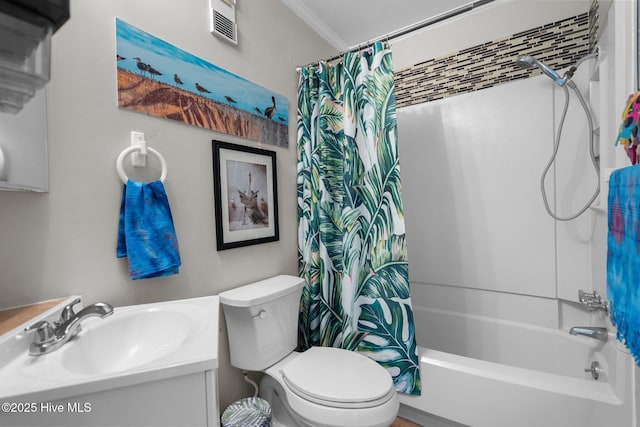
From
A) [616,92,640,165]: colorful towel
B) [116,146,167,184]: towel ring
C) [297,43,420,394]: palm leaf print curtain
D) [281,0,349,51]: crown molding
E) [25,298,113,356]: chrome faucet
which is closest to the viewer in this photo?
[25,298,113,356]: chrome faucet

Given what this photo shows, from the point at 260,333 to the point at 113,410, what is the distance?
2.68ft

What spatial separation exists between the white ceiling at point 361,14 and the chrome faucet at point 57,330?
1.96 meters

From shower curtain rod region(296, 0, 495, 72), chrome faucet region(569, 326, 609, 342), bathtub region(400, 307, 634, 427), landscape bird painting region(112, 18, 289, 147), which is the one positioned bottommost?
bathtub region(400, 307, 634, 427)

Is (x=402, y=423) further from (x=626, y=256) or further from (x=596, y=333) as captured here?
(x=626, y=256)

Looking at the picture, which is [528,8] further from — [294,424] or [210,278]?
[294,424]

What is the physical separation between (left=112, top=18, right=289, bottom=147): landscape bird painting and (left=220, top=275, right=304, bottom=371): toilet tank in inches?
A: 32.9

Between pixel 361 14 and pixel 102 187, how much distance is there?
6.37 ft

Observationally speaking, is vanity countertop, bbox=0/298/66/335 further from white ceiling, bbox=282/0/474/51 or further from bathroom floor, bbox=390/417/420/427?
white ceiling, bbox=282/0/474/51

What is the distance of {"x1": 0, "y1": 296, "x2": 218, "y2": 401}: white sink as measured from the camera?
1.82ft

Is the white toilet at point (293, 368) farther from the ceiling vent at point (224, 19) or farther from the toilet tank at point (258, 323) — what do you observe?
the ceiling vent at point (224, 19)

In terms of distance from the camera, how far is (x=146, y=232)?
1079mm

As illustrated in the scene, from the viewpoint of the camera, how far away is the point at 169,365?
24.4 inches

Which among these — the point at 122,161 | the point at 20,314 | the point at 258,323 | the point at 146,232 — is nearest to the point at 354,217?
the point at 258,323

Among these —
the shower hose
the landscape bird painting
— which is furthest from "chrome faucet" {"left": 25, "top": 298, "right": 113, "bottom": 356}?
the shower hose
